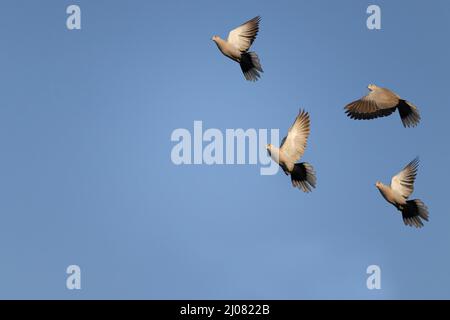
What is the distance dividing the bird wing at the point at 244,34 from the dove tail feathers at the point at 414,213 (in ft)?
13.5

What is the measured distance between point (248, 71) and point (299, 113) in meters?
1.33

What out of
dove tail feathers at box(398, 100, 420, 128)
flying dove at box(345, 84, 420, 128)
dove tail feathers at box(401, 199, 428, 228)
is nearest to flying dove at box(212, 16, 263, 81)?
flying dove at box(345, 84, 420, 128)

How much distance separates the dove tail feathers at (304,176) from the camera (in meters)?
14.8

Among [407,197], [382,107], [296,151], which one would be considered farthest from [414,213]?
[296,151]

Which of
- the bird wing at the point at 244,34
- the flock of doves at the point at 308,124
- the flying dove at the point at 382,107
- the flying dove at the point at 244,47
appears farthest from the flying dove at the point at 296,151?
the bird wing at the point at 244,34

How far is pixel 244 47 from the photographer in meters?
15.3

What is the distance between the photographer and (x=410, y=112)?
15.1 meters

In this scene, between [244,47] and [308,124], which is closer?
[308,124]

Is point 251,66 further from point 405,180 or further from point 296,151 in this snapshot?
point 405,180

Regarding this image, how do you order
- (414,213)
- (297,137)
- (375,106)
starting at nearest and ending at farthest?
1. (297,137)
2. (414,213)
3. (375,106)

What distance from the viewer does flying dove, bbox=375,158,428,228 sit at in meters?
14.8

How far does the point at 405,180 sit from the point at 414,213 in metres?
0.63

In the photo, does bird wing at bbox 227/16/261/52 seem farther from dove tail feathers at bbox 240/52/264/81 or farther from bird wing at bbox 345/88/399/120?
bird wing at bbox 345/88/399/120

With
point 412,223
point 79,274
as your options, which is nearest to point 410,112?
point 412,223
